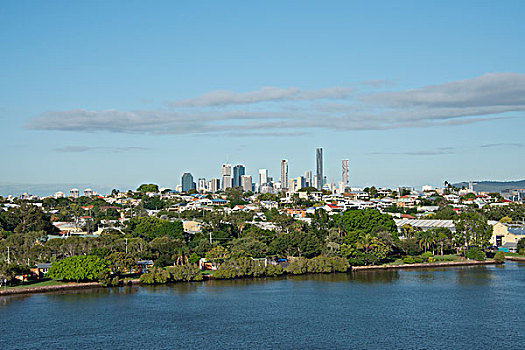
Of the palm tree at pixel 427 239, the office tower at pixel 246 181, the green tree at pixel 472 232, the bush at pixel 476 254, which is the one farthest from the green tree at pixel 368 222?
the office tower at pixel 246 181

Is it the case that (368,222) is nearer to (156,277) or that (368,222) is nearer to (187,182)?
(156,277)

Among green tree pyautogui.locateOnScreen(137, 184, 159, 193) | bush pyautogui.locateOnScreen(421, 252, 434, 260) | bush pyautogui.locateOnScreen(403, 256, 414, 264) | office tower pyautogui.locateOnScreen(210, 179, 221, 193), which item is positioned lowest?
bush pyautogui.locateOnScreen(403, 256, 414, 264)

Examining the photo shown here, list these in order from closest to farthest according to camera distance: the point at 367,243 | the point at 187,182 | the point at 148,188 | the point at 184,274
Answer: the point at 184,274
the point at 367,243
the point at 148,188
the point at 187,182

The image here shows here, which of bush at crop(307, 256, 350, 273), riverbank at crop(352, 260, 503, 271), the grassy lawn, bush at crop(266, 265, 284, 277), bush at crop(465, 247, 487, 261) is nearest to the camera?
the grassy lawn

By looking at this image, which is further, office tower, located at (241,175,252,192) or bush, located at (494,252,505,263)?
office tower, located at (241,175,252,192)

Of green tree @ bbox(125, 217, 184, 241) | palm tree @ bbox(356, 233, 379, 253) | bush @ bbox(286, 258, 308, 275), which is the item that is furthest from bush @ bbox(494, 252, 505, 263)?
green tree @ bbox(125, 217, 184, 241)

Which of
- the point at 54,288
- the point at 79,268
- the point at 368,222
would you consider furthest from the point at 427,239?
the point at 54,288

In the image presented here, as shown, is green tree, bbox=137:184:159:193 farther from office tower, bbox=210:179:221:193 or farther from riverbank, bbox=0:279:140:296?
riverbank, bbox=0:279:140:296

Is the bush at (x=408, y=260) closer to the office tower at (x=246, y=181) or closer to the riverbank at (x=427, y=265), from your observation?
the riverbank at (x=427, y=265)

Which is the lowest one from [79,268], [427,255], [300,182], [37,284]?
[37,284]
